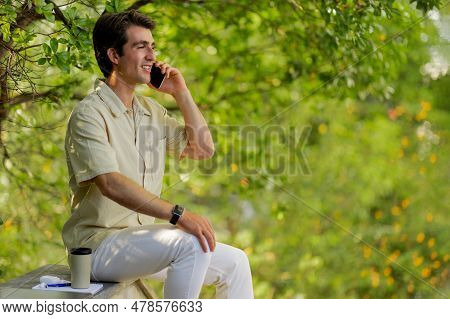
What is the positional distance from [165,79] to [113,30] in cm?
27

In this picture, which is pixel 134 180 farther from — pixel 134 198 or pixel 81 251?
pixel 81 251

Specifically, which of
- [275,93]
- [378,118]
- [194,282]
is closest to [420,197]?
[378,118]

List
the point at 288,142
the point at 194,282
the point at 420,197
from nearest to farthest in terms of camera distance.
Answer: the point at 194,282
the point at 288,142
the point at 420,197

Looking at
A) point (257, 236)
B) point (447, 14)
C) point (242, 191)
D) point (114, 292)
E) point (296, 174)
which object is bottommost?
point (257, 236)

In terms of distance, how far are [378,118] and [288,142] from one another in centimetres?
119

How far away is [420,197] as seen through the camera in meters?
5.65

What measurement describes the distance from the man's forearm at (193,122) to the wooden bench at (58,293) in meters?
0.52


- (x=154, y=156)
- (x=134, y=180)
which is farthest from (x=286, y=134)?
(x=134, y=180)

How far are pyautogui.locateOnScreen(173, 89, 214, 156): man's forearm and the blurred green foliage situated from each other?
0.37 metres

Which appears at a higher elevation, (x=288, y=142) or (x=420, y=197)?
(x=288, y=142)

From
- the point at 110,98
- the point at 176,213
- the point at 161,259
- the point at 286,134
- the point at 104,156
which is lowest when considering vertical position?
the point at 286,134

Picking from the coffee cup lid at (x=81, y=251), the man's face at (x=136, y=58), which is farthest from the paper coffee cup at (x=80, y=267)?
the man's face at (x=136, y=58)

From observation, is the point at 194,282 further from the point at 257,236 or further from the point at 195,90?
the point at 257,236

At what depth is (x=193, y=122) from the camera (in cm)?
236
